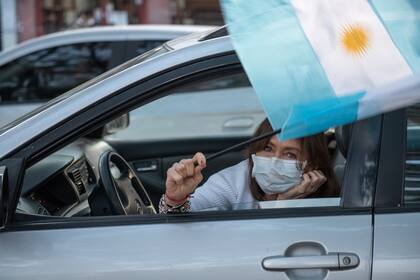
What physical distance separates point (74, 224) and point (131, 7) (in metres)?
11.6

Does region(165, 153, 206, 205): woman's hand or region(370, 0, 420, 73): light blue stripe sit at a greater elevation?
region(370, 0, 420, 73): light blue stripe

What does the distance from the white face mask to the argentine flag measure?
786 millimetres

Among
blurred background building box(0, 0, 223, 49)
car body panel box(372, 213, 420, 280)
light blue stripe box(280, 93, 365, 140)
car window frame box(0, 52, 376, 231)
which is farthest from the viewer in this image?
blurred background building box(0, 0, 223, 49)

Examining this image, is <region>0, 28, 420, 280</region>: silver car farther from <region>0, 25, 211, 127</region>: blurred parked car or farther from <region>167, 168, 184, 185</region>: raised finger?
<region>0, 25, 211, 127</region>: blurred parked car

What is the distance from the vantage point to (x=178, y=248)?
7.76ft

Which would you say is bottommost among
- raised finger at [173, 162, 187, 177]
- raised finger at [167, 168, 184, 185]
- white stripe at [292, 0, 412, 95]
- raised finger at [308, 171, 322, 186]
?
raised finger at [308, 171, 322, 186]

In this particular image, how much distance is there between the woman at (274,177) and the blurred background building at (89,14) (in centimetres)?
1081

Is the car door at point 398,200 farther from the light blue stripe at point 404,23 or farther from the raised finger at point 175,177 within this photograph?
the raised finger at point 175,177

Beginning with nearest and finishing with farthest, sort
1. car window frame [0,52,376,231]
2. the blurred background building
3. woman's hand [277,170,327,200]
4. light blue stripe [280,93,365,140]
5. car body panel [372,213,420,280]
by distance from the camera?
light blue stripe [280,93,365,140]
car body panel [372,213,420,280]
car window frame [0,52,376,231]
woman's hand [277,170,327,200]
the blurred background building

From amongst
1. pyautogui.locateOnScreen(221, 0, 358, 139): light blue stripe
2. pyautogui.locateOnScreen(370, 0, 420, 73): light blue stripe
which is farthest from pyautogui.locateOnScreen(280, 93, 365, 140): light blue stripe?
pyautogui.locateOnScreen(370, 0, 420, 73): light blue stripe

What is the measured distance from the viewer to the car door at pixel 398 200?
2303 mm

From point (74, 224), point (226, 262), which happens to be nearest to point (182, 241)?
point (226, 262)

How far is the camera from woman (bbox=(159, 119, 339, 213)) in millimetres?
2768

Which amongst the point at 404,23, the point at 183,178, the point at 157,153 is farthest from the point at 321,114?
the point at 157,153
